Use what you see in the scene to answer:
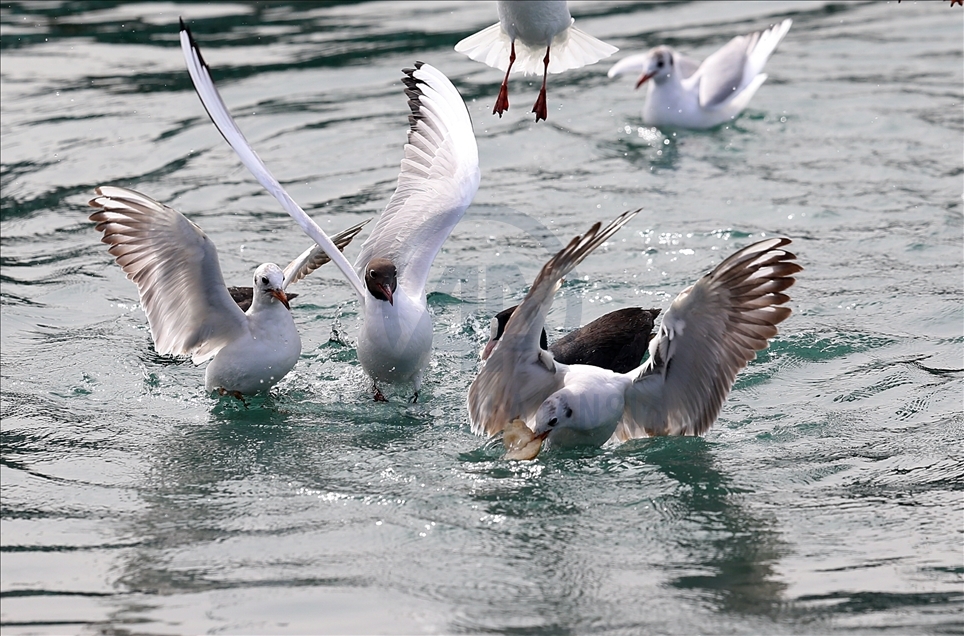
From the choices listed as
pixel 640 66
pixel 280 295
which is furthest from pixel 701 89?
pixel 280 295

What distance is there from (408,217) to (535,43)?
1332mm

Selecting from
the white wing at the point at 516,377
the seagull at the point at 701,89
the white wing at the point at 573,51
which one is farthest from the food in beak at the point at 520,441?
the seagull at the point at 701,89

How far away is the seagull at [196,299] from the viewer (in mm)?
6672

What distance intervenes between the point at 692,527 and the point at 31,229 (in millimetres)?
6554

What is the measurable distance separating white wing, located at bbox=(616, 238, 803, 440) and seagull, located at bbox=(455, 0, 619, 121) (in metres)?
2.05

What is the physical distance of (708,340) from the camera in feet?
19.4

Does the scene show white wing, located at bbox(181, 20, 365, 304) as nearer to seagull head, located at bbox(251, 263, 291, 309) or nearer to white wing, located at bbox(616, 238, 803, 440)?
seagull head, located at bbox(251, 263, 291, 309)

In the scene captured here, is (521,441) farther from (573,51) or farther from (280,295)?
(573,51)

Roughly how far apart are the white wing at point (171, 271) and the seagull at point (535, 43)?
6.22 feet

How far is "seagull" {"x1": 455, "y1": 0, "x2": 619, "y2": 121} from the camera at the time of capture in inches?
296

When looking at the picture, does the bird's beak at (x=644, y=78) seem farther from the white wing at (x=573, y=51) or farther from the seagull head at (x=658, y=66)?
the white wing at (x=573, y=51)

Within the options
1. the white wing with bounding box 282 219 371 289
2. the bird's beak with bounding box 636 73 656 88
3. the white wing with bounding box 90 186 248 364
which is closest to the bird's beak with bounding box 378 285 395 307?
the white wing with bounding box 282 219 371 289

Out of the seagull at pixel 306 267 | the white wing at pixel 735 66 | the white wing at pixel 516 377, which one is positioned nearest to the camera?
the white wing at pixel 516 377

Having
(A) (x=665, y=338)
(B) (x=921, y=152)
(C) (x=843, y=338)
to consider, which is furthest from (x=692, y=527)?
(B) (x=921, y=152)
